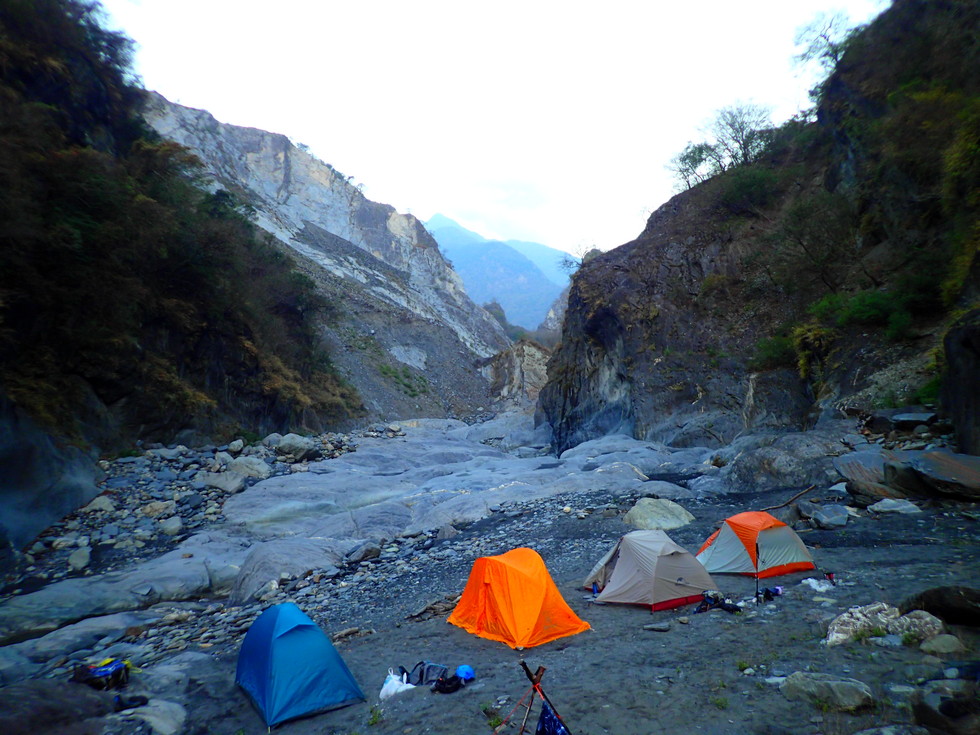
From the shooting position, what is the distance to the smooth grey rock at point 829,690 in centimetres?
417

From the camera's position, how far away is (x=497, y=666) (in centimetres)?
673

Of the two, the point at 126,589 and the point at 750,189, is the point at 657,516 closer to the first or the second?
the point at 126,589

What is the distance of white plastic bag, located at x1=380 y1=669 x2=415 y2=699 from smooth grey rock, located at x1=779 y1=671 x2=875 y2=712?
4.04 metres

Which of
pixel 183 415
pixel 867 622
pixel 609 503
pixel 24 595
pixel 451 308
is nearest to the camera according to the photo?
pixel 867 622

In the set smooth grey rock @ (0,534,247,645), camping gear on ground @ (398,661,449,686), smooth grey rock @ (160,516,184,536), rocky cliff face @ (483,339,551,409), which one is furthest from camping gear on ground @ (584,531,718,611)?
rocky cliff face @ (483,339,551,409)

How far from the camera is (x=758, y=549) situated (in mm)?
8570

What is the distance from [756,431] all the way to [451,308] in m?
73.9

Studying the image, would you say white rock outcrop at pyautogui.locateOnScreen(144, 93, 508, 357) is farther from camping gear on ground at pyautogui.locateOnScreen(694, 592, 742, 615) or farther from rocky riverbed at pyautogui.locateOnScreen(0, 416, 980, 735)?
camping gear on ground at pyautogui.locateOnScreen(694, 592, 742, 615)

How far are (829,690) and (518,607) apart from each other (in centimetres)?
408

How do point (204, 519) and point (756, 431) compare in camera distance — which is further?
point (756, 431)

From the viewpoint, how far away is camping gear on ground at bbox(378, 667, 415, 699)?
6230 mm

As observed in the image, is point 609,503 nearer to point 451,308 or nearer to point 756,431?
point 756,431

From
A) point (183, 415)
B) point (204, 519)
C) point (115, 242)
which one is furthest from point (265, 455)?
point (115, 242)

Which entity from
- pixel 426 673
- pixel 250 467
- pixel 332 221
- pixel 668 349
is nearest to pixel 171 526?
pixel 250 467
